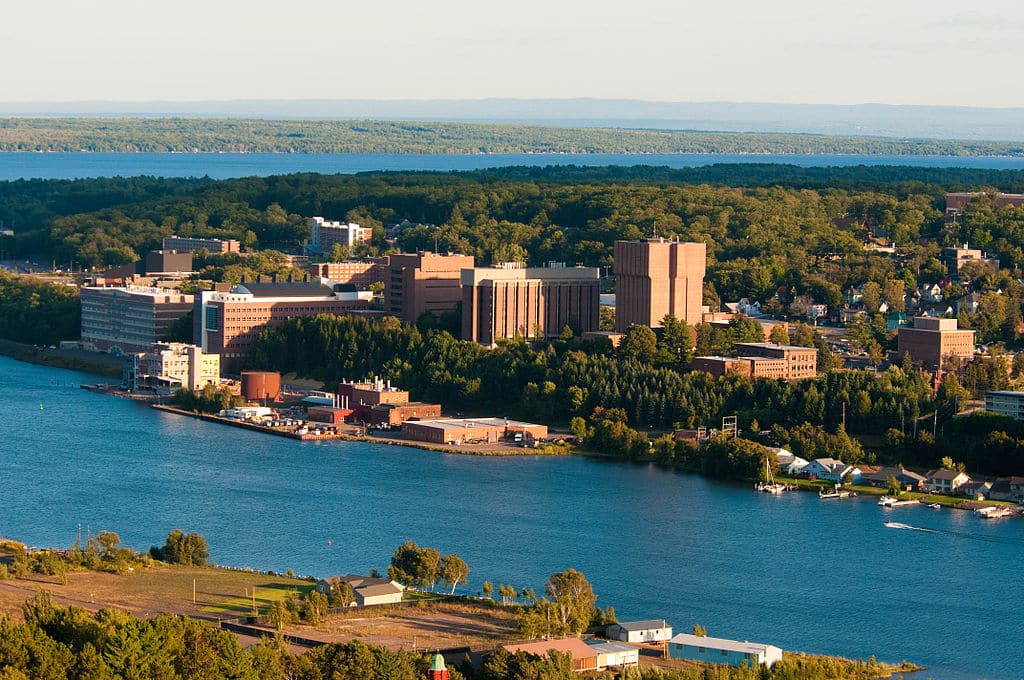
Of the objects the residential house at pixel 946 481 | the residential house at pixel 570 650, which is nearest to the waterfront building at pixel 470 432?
the residential house at pixel 946 481

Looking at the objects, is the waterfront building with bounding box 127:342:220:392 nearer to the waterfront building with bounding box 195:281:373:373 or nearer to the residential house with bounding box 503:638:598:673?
the waterfront building with bounding box 195:281:373:373

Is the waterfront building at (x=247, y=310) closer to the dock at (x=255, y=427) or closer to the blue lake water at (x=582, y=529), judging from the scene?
the dock at (x=255, y=427)

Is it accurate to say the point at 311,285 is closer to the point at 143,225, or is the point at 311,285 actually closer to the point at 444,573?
the point at 143,225

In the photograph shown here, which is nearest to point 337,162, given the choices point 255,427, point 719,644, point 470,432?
point 255,427

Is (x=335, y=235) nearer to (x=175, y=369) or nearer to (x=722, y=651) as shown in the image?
(x=175, y=369)

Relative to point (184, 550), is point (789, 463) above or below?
below

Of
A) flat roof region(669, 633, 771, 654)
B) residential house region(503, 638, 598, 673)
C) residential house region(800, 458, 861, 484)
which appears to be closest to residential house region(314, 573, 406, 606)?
residential house region(503, 638, 598, 673)

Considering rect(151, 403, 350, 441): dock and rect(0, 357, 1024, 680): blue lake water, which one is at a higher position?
rect(0, 357, 1024, 680): blue lake water
